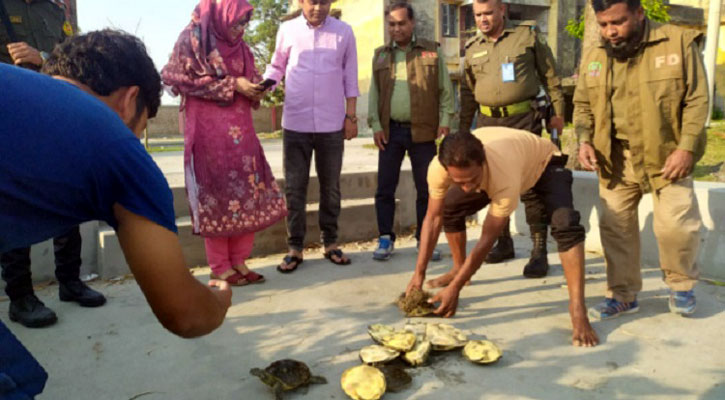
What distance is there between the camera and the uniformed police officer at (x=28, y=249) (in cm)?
301

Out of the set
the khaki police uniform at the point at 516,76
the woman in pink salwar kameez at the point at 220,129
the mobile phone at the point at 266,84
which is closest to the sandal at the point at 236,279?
the woman in pink salwar kameez at the point at 220,129

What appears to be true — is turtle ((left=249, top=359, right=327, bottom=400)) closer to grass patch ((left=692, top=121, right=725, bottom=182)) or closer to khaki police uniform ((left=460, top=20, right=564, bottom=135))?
khaki police uniform ((left=460, top=20, right=564, bottom=135))

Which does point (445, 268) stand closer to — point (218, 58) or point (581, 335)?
point (581, 335)

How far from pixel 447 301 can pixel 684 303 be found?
4.66ft

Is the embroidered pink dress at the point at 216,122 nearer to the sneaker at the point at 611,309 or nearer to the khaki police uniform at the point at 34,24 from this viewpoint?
the khaki police uniform at the point at 34,24

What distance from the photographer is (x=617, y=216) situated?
3.25 m

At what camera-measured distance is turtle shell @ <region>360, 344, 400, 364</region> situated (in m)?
2.46

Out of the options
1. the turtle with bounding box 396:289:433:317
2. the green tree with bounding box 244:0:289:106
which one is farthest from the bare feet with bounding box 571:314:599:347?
the green tree with bounding box 244:0:289:106

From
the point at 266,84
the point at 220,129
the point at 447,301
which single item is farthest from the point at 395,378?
the point at 266,84

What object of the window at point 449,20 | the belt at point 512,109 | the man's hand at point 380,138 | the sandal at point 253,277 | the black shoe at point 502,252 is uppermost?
the window at point 449,20

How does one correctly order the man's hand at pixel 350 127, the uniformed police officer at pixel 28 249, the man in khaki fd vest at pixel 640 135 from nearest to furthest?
the man in khaki fd vest at pixel 640 135, the uniformed police officer at pixel 28 249, the man's hand at pixel 350 127

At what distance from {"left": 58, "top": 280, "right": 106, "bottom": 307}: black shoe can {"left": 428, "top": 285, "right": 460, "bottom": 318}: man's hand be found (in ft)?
6.93

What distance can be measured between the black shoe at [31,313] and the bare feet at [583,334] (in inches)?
116

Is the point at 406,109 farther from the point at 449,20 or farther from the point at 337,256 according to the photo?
the point at 449,20
